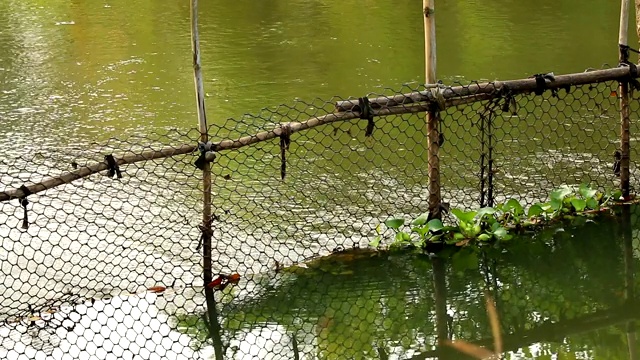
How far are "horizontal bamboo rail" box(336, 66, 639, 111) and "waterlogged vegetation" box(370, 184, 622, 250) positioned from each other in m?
0.61

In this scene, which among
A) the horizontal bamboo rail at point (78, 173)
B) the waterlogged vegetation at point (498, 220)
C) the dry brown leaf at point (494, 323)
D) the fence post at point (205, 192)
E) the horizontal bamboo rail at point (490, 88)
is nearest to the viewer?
the horizontal bamboo rail at point (78, 173)

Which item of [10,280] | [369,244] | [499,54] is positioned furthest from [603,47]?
[10,280]

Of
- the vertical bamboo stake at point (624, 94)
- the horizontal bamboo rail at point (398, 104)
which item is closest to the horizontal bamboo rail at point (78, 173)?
the horizontal bamboo rail at point (398, 104)

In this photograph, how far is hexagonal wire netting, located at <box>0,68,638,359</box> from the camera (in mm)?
4383

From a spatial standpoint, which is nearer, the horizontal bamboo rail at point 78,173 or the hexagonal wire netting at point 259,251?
the horizontal bamboo rail at point 78,173

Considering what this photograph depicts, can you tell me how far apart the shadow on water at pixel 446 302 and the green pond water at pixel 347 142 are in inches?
0.4

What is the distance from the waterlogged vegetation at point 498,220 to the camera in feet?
17.0

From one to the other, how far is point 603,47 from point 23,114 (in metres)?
5.19

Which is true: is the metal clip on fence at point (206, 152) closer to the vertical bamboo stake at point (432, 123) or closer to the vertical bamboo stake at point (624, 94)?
the vertical bamboo stake at point (432, 123)

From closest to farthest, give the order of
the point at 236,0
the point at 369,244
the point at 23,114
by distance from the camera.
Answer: the point at 369,244
the point at 23,114
the point at 236,0

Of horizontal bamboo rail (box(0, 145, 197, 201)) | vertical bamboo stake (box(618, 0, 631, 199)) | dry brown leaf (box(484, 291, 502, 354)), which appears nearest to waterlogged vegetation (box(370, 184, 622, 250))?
vertical bamboo stake (box(618, 0, 631, 199))

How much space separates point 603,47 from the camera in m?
9.16

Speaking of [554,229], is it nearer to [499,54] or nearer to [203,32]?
[499,54]

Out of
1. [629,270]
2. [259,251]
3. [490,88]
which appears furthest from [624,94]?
[259,251]
